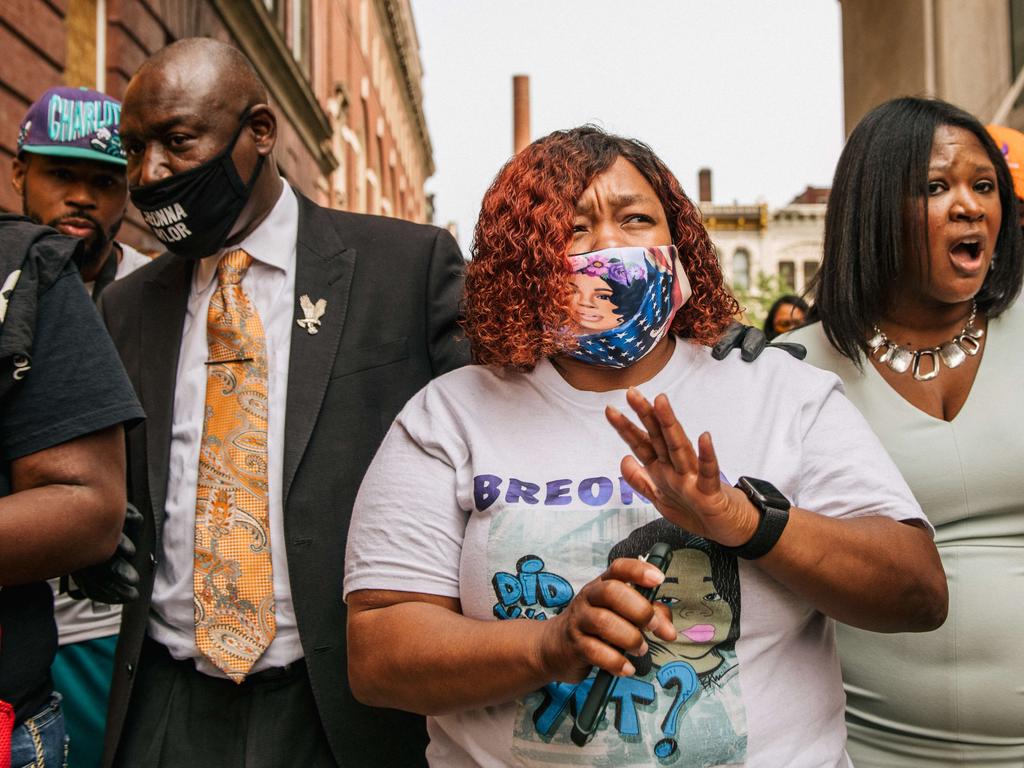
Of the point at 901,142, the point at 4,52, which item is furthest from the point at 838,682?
the point at 4,52

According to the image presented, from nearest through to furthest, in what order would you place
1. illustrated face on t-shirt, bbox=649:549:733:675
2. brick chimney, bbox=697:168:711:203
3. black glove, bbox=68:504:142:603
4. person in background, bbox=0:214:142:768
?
illustrated face on t-shirt, bbox=649:549:733:675 → person in background, bbox=0:214:142:768 → black glove, bbox=68:504:142:603 → brick chimney, bbox=697:168:711:203

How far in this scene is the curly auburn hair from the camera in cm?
191

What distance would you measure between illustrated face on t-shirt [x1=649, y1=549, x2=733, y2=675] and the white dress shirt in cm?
101

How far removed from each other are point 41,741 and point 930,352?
7.14 feet

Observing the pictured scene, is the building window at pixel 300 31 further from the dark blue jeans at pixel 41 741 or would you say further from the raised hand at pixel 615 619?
the raised hand at pixel 615 619

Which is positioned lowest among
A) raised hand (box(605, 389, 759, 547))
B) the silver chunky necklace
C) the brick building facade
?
raised hand (box(605, 389, 759, 547))

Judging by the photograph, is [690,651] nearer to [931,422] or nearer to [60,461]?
[931,422]

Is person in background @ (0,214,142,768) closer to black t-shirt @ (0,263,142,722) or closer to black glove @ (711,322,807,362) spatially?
black t-shirt @ (0,263,142,722)

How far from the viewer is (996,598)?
2.25m

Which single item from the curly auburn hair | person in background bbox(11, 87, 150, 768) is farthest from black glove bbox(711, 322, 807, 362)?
person in background bbox(11, 87, 150, 768)

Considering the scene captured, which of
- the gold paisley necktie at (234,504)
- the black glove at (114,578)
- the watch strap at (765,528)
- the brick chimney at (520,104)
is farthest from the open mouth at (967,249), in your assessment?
the brick chimney at (520,104)

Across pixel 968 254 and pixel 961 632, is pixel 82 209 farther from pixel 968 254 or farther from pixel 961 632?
pixel 961 632

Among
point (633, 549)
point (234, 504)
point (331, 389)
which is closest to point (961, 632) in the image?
point (633, 549)

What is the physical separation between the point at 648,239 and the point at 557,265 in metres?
0.19
